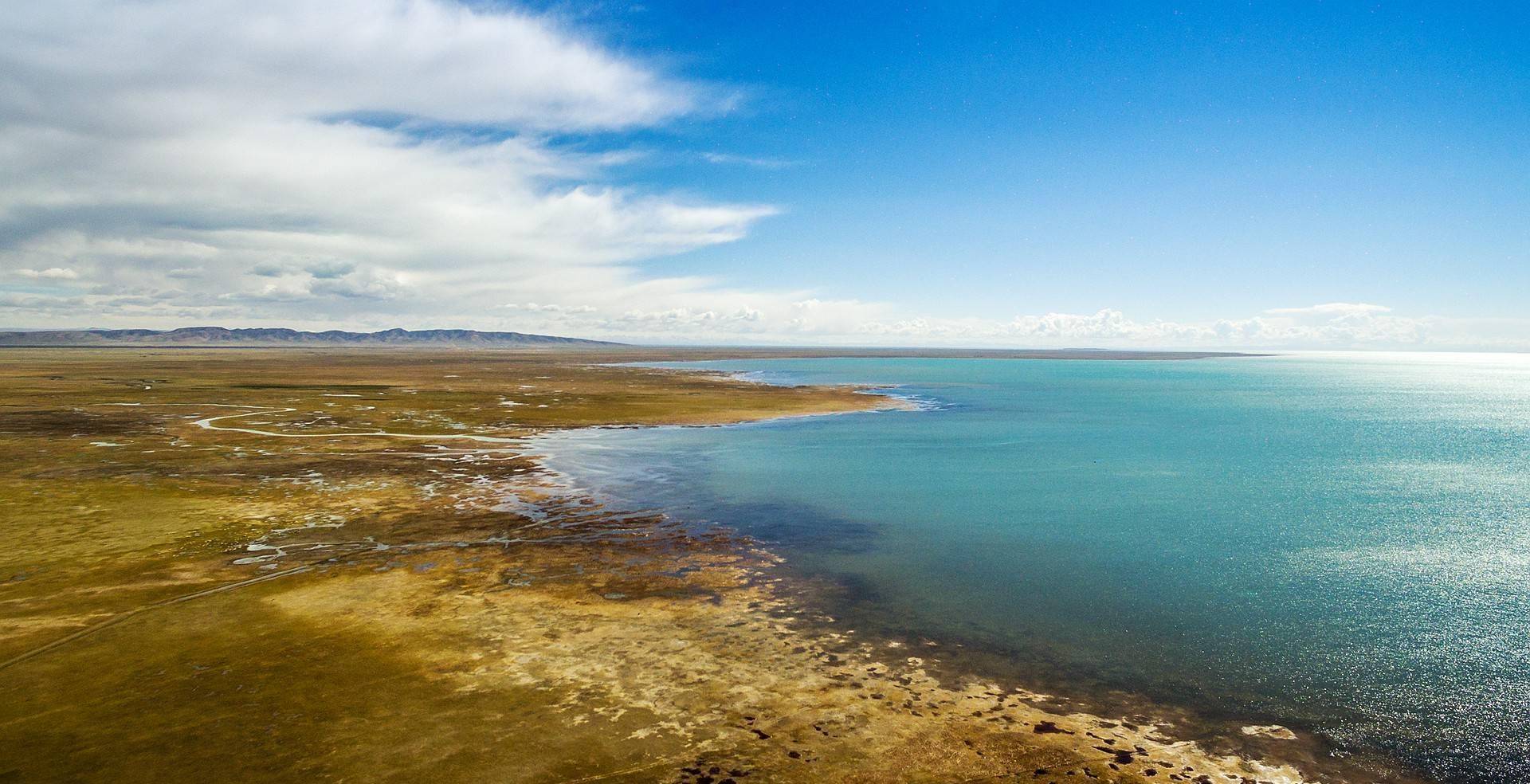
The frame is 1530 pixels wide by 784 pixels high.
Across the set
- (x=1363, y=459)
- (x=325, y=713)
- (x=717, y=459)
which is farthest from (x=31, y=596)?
(x=1363, y=459)

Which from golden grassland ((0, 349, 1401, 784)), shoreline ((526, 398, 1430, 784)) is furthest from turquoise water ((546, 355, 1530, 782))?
golden grassland ((0, 349, 1401, 784))

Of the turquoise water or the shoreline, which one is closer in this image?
the shoreline

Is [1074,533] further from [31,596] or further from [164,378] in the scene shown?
[164,378]

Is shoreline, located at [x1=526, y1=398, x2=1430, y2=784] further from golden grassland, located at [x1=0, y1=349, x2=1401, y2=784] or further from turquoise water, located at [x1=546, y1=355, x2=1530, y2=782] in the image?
turquoise water, located at [x1=546, y1=355, x2=1530, y2=782]

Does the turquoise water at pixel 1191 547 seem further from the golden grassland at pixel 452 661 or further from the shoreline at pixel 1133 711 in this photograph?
the golden grassland at pixel 452 661

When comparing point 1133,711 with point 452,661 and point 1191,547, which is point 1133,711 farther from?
point 1191,547
